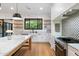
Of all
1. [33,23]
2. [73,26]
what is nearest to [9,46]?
[73,26]

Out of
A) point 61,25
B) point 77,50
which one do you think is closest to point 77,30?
point 77,50

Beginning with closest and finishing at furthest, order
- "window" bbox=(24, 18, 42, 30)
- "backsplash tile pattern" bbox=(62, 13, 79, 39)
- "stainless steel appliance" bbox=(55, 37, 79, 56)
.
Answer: "stainless steel appliance" bbox=(55, 37, 79, 56), "backsplash tile pattern" bbox=(62, 13, 79, 39), "window" bbox=(24, 18, 42, 30)

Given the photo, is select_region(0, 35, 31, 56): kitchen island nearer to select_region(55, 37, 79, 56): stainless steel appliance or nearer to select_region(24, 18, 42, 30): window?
select_region(55, 37, 79, 56): stainless steel appliance

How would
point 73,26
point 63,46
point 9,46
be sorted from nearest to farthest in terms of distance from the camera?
point 9,46, point 63,46, point 73,26

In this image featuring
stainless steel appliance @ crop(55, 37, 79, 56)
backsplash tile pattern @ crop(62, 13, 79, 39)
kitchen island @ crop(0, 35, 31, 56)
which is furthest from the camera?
backsplash tile pattern @ crop(62, 13, 79, 39)

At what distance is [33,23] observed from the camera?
9719 millimetres

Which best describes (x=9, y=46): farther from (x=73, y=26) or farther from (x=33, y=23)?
(x=33, y=23)

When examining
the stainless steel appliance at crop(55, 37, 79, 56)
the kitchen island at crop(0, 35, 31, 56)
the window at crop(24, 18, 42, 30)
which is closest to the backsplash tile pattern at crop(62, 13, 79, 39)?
the stainless steel appliance at crop(55, 37, 79, 56)

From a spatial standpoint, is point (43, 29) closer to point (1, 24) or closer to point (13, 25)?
point (13, 25)

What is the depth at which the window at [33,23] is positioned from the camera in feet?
31.5

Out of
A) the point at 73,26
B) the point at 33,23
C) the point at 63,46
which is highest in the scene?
the point at 33,23

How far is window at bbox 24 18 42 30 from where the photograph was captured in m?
9.59

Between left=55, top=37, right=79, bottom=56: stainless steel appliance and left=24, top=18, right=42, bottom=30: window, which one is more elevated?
left=24, top=18, right=42, bottom=30: window

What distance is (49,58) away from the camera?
75 centimetres
